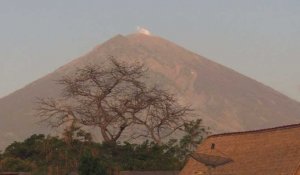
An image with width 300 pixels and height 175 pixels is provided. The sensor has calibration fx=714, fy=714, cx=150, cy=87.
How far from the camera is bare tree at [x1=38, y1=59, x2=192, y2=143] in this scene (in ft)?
244

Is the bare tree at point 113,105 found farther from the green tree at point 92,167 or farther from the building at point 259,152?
the green tree at point 92,167

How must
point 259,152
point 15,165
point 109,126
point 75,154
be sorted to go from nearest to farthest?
point 259,152 → point 15,165 → point 75,154 → point 109,126

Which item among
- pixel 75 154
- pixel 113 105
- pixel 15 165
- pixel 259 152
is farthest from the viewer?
pixel 113 105

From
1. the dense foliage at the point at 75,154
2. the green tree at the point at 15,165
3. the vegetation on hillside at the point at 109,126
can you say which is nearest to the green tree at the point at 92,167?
the dense foliage at the point at 75,154

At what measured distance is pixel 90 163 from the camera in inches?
1738

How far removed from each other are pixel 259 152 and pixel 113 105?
2947 cm

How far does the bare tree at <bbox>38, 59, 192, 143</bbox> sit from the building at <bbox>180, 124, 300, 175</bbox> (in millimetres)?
21579

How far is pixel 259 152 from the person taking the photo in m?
48.5

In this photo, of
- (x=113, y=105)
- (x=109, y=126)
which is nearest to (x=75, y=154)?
(x=109, y=126)

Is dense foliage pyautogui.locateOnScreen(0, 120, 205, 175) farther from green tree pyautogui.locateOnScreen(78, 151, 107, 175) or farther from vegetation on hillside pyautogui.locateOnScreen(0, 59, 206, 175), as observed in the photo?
green tree pyautogui.locateOnScreen(78, 151, 107, 175)

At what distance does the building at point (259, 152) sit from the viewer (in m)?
45.3

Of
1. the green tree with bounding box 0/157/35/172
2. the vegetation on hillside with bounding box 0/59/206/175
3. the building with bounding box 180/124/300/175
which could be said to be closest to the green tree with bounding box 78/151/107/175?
the building with bounding box 180/124/300/175

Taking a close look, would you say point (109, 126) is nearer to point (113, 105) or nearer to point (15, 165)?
point (113, 105)

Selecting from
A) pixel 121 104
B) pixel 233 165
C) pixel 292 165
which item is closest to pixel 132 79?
pixel 121 104
